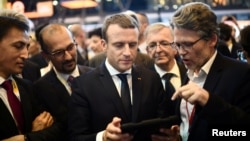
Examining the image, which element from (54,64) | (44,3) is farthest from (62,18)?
(54,64)

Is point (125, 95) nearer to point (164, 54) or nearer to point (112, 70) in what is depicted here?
point (112, 70)

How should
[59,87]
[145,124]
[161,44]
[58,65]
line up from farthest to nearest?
[161,44]
[58,65]
[59,87]
[145,124]

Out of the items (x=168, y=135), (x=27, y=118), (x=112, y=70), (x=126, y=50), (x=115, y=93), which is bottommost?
(x=168, y=135)

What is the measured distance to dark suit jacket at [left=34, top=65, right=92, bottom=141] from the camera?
7.10 feet

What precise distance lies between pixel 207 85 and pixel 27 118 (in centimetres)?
106

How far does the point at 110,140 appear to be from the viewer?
5.60ft

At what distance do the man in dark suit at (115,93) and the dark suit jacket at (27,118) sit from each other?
0.15 meters

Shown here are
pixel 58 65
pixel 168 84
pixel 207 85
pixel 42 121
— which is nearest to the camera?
pixel 207 85

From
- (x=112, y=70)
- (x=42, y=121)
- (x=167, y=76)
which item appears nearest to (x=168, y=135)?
(x=112, y=70)

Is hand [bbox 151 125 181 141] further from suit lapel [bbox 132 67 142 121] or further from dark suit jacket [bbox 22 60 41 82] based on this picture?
dark suit jacket [bbox 22 60 41 82]

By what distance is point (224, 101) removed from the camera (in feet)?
5.32

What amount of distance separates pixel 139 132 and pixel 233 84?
585 millimetres

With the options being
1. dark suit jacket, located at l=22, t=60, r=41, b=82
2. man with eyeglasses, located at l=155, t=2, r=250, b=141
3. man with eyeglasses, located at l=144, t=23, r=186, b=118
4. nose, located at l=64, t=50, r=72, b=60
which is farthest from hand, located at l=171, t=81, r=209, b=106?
dark suit jacket, located at l=22, t=60, r=41, b=82

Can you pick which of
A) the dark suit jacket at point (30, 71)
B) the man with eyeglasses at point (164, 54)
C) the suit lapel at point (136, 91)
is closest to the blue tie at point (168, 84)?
the man with eyeglasses at point (164, 54)
